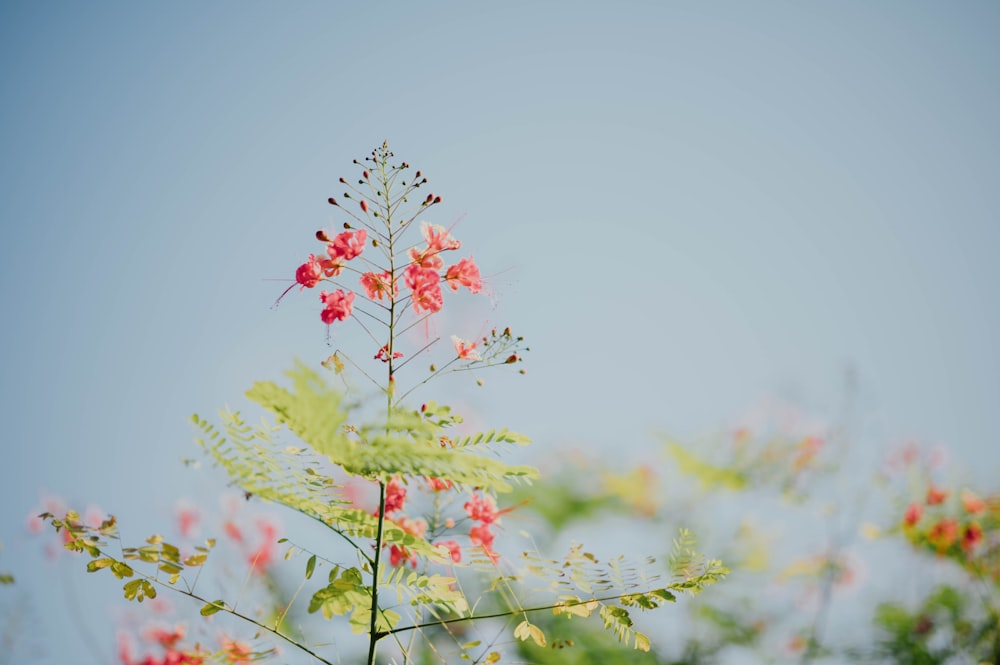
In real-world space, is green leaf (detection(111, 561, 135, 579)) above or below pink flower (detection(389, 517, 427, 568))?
below

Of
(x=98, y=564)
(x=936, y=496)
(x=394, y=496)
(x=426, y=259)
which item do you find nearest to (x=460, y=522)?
(x=394, y=496)

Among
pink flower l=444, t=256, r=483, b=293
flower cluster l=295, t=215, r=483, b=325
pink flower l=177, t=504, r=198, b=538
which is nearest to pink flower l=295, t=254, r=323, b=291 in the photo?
flower cluster l=295, t=215, r=483, b=325

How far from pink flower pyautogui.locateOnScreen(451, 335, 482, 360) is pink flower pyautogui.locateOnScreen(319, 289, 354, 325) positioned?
34cm

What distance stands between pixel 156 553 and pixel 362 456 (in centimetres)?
72

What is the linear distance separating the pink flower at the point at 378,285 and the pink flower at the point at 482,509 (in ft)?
2.50

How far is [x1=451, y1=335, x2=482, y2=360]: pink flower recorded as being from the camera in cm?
182

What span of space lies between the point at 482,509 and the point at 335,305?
85 centimetres

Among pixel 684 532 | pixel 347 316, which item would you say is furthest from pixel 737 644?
pixel 347 316

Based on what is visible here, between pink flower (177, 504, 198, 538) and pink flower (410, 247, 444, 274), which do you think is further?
pink flower (177, 504, 198, 538)

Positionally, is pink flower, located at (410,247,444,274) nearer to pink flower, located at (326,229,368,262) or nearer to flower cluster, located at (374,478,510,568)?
pink flower, located at (326,229,368,262)

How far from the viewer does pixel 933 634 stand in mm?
5578

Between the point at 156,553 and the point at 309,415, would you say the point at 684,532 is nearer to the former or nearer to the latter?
the point at 309,415

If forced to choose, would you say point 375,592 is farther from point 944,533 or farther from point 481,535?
point 944,533

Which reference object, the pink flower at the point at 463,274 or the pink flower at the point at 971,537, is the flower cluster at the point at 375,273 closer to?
the pink flower at the point at 463,274
